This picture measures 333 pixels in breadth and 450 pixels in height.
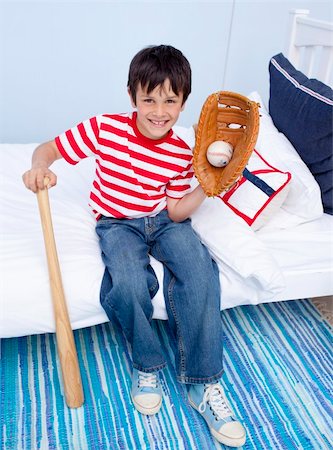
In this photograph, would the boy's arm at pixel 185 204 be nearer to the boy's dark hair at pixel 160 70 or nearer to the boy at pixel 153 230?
the boy at pixel 153 230

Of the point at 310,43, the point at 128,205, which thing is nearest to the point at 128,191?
the point at 128,205

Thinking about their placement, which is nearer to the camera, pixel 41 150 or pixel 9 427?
pixel 9 427

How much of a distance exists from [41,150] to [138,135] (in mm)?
248

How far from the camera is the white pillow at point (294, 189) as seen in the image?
1.35m

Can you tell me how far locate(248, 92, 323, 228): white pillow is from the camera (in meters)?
1.35

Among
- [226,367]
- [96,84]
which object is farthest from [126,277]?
[96,84]

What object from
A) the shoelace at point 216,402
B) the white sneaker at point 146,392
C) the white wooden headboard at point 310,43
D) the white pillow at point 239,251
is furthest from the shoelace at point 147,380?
the white wooden headboard at point 310,43

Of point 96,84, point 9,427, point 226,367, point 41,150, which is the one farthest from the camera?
point 96,84

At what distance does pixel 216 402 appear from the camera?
3.72 ft

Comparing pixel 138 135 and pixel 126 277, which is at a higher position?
pixel 138 135

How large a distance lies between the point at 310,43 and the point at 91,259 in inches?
47.0

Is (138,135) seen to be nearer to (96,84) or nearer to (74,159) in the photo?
(74,159)

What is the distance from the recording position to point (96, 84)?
2.15m

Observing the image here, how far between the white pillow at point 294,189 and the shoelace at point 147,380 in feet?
1.77
